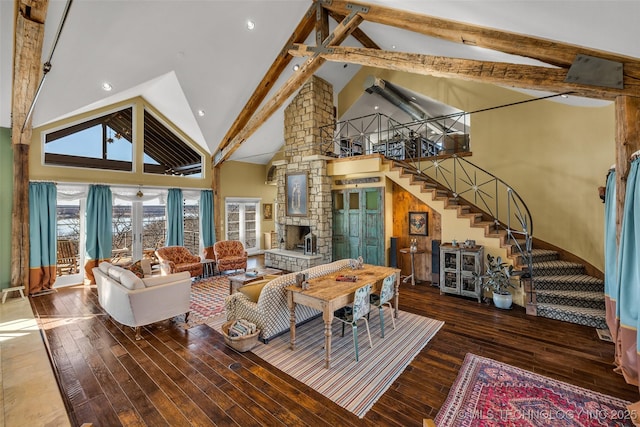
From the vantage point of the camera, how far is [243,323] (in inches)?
142

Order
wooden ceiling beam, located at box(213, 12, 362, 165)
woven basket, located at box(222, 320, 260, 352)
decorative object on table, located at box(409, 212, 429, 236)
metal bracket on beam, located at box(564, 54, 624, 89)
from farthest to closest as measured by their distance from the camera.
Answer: decorative object on table, located at box(409, 212, 429, 236) < wooden ceiling beam, located at box(213, 12, 362, 165) < woven basket, located at box(222, 320, 260, 352) < metal bracket on beam, located at box(564, 54, 624, 89)

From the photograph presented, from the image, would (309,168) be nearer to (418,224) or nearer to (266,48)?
(266,48)

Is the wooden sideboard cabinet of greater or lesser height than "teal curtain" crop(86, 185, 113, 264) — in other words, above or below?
below

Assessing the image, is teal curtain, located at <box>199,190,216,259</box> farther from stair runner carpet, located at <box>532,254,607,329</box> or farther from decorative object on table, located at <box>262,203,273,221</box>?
stair runner carpet, located at <box>532,254,607,329</box>

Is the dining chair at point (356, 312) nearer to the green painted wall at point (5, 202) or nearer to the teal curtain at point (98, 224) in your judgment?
the teal curtain at point (98, 224)

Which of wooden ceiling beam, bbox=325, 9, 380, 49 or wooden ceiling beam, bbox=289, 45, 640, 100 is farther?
wooden ceiling beam, bbox=325, 9, 380, 49

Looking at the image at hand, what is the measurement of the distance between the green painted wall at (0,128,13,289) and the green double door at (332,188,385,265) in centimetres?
741

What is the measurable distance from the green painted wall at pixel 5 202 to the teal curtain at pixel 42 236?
1.21 feet

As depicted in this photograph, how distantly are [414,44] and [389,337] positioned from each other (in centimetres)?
547

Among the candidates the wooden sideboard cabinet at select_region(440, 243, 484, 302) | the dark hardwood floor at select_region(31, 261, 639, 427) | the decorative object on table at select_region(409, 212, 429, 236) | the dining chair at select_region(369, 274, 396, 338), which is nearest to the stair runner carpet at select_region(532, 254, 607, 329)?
the dark hardwood floor at select_region(31, 261, 639, 427)

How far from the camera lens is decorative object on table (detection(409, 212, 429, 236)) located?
660 centimetres

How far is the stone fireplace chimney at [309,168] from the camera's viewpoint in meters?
7.52

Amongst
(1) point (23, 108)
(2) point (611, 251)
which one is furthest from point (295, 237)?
(2) point (611, 251)

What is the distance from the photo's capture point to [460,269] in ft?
17.2
